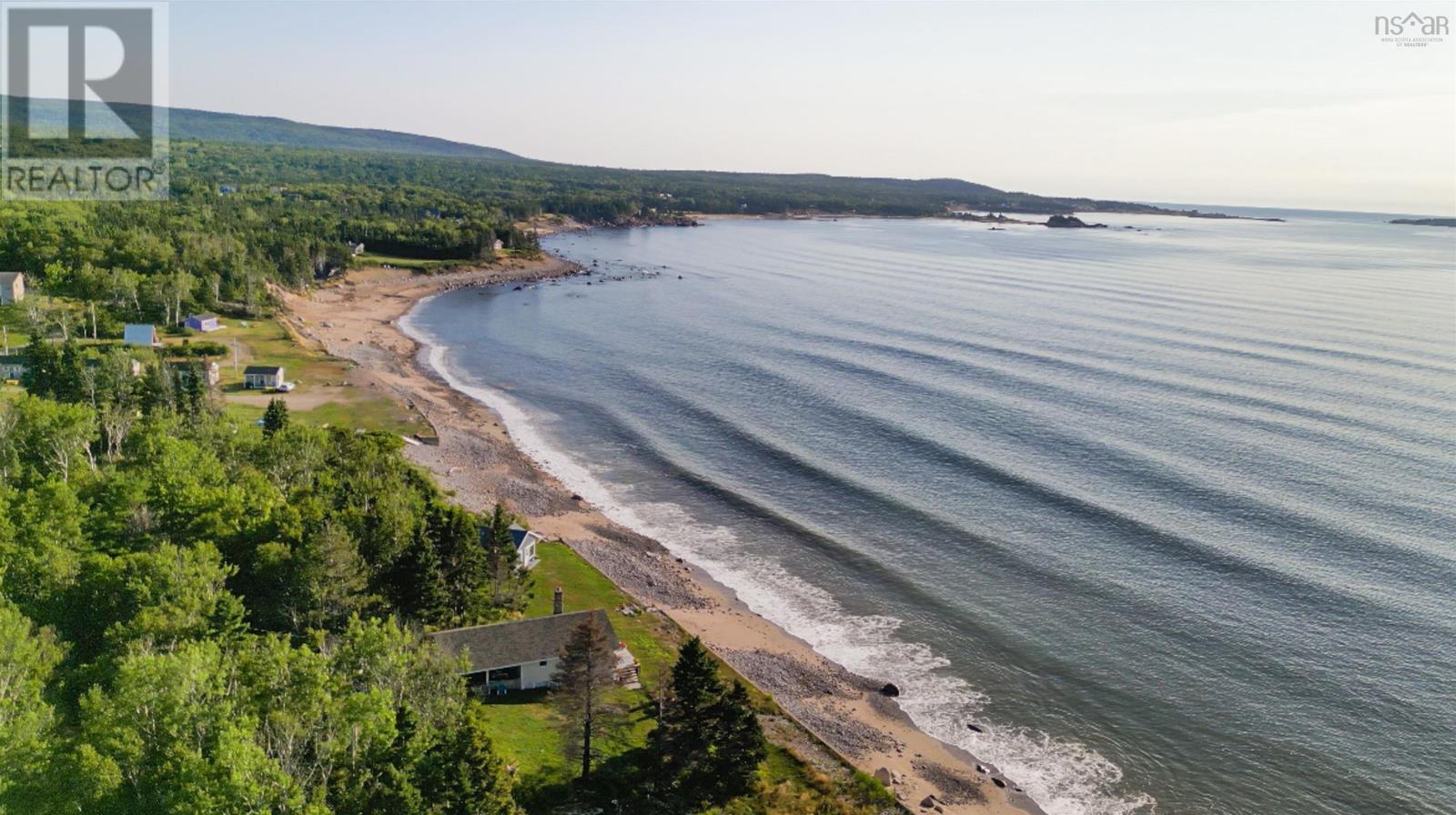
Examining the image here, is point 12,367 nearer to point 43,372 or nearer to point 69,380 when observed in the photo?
point 43,372

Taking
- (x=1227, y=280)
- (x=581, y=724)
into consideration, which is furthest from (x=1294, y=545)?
(x=1227, y=280)

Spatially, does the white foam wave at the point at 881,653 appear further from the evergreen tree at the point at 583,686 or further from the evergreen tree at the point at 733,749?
the evergreen tree at the point at 583,686

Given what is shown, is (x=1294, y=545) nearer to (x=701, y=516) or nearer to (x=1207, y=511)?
(x=1207, y=511)

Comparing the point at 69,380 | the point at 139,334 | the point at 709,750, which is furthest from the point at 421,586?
the point at 139,334

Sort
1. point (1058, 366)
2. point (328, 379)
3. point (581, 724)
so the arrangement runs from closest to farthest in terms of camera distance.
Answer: point (581, 724) < point (328, 379) < point (1058, 366)

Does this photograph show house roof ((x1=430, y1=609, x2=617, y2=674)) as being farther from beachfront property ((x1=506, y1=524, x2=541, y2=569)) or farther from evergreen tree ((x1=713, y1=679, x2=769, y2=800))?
beachfront property ((x1=506, y1=524, x2=541, y2=569))

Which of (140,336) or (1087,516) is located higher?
(140,336)

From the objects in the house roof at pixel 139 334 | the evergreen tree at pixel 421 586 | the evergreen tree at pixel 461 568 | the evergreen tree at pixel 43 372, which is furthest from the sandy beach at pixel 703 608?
the evergreen tree at pixel 43 372
